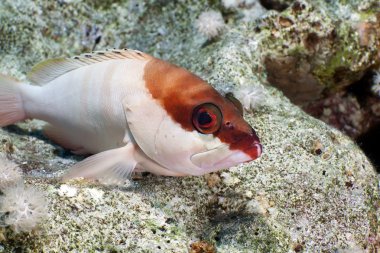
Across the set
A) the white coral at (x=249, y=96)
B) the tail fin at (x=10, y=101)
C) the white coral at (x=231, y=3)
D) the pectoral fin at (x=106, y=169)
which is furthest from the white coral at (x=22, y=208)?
the white coral at (x=231, y=3)

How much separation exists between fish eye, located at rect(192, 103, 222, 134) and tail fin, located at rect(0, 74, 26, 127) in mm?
1693

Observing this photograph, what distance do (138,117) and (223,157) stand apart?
0.62 metres

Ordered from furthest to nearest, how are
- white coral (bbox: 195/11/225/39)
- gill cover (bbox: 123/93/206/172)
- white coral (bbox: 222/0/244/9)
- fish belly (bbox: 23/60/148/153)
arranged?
white coral (bbox: 222/0/244/9) < white coral (bbox: 195/11/225/39) < fish belly (bbox: 23/60/148/153) < gill cover (bbox: 123/93/206/172)

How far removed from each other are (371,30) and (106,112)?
3.18 meters

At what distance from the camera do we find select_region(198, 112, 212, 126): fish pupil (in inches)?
97.3

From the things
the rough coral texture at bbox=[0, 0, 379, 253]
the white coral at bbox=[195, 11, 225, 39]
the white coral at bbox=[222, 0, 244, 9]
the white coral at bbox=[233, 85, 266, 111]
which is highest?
the white coral at bbox=[222, 0, 244, 9]

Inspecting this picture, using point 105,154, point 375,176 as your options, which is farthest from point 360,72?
point 105,154

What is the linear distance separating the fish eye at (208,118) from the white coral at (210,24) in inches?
83.6

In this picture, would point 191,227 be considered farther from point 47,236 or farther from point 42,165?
point 42,165

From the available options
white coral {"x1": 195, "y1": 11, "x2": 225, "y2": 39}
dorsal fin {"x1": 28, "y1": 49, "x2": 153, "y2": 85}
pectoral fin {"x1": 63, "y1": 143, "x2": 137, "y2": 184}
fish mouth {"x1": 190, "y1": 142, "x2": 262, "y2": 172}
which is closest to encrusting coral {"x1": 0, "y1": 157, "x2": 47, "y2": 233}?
pectoral fin {"x1": 63, "y1": 143, "x2": 137, "y2": 184}

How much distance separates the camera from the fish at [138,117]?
2494 millimetres

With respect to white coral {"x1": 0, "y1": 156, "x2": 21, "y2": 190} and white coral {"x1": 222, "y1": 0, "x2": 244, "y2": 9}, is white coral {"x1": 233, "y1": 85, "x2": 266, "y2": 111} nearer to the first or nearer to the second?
white coral {"x1": 222, "y1": 0, "x2": 244, "y2": 9}

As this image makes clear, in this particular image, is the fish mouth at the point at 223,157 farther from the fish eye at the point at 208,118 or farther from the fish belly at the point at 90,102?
the fish belly at the point at 90,102

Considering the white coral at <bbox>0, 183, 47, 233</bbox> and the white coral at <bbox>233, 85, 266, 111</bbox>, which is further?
the white coral at <bbox>233, 85, 266, 111</bbox>
